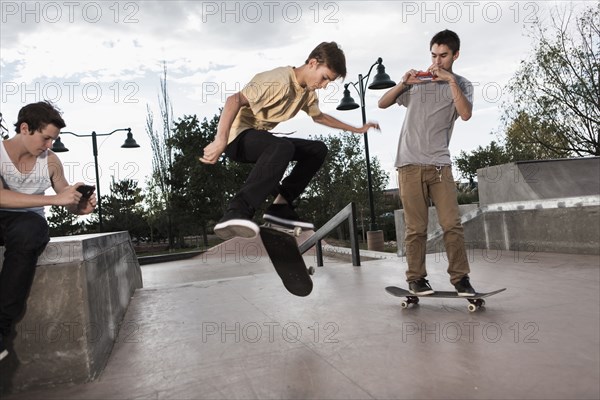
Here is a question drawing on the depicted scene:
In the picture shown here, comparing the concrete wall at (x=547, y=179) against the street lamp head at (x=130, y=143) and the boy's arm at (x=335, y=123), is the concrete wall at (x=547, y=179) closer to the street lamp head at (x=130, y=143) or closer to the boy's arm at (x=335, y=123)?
the boy's arm at (x=335, y=123)

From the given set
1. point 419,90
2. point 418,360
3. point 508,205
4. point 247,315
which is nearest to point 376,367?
point 418,360

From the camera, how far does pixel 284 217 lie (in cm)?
337

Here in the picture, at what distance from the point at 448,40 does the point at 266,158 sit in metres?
1.99

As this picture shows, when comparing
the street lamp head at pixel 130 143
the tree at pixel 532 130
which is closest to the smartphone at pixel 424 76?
the street lamp head at pixel 130 143

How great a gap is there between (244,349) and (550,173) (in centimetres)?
675

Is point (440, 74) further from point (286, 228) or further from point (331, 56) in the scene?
point (286, 228)

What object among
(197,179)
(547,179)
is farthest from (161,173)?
(547,179)

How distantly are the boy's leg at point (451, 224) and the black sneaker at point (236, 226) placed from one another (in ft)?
5.65

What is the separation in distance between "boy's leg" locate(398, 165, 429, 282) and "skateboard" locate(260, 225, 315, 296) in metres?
1.08

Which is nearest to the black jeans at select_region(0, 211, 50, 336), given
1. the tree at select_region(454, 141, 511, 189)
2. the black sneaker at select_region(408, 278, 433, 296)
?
the black sneaker at select_region(408, 278, 433, 296)

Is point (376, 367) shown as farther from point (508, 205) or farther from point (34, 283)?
point (508, 205)

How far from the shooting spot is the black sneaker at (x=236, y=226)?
2.71 m

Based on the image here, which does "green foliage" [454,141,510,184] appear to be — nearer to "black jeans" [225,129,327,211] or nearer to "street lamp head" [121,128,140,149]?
"street lamp head" [121,128,140,149]

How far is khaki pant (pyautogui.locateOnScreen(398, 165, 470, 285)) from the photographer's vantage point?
3.72m
